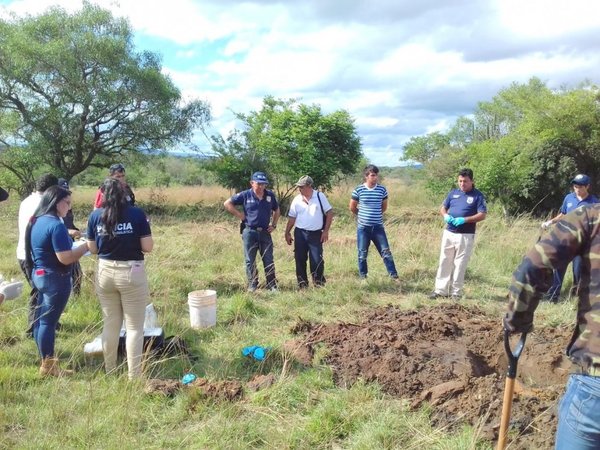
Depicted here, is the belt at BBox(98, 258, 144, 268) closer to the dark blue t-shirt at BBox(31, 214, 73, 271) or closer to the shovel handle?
the dark blue t-shirt at BBox(31, 214, 73, 271)

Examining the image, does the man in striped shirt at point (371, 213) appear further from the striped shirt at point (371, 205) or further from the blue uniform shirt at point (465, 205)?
the blue uniform shirt at point (465, 205)

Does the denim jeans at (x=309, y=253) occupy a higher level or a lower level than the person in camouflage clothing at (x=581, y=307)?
lower

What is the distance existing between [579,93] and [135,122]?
17.6 metres

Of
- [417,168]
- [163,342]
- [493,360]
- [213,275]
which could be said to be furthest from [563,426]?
[417,168]

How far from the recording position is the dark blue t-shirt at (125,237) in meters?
3.97

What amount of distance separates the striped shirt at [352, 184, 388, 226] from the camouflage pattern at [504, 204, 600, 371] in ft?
17.2

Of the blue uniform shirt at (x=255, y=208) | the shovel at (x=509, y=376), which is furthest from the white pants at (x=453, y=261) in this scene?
the shovel at (x=509, y=376)

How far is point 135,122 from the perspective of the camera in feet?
61.6

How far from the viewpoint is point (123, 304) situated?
4.09 meters

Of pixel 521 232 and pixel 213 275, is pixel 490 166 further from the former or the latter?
pixel 213 275

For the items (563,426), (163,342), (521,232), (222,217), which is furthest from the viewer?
(222,217)

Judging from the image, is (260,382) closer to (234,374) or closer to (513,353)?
(234,374)

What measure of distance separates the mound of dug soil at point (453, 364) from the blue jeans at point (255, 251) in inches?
67.5

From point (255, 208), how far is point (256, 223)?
21 cm
